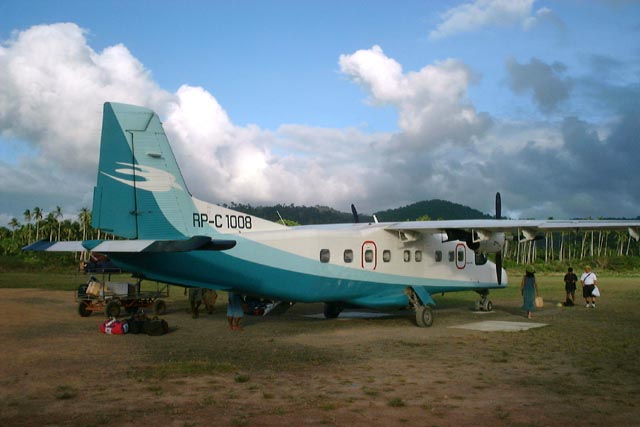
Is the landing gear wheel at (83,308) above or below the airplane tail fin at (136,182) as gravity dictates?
below

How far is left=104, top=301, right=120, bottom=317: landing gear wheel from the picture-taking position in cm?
1897

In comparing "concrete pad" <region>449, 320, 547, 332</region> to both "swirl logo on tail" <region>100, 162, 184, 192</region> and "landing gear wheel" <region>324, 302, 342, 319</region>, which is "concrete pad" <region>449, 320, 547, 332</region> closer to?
"landing gear wheel" <region>324, 302, 342, 319</region>

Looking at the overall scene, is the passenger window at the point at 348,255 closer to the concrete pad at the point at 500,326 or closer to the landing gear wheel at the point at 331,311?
the landing gear wheel at the point at 331,311

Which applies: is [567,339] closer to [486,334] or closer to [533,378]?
[486,334]

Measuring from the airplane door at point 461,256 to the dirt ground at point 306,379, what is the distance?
4.61 m

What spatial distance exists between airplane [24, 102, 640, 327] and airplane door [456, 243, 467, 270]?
1680mm

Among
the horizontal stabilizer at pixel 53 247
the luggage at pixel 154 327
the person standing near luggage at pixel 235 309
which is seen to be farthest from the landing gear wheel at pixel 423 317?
the horizontal stabilizer at pixel 53 247

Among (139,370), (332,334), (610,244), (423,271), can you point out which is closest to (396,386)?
(139,370)

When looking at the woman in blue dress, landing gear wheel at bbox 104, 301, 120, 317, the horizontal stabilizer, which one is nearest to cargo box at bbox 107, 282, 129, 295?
landing gear wheel at bbox 104, 301, 120, 317

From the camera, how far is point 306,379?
960 centimetres

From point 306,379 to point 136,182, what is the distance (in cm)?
697

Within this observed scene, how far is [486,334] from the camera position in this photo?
49.6ft

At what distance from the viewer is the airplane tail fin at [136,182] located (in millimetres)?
13445

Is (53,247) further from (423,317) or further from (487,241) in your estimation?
(487,241)
